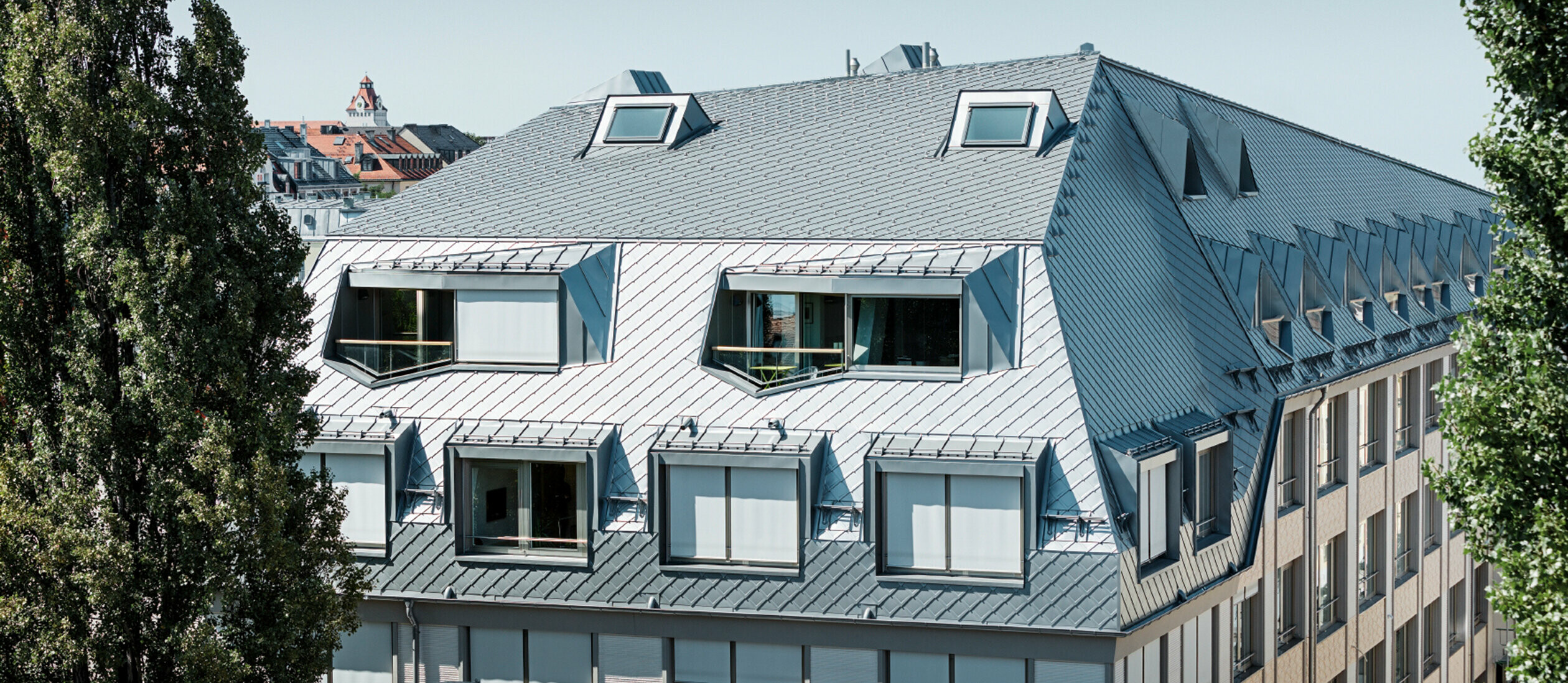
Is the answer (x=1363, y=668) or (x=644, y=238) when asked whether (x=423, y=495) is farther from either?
(x=1363, y=668)

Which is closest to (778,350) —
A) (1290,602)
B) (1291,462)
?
(1291,462)

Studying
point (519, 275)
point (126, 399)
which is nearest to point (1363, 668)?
point (519, 275)

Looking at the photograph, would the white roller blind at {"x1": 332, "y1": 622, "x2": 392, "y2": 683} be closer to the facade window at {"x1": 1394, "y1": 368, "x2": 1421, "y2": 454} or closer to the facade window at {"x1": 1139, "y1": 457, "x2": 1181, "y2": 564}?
the facade window at {"x1": 1139, "y1": 457, "x2": 1181, "y2": 564}

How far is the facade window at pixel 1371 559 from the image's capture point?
45594 millimetres

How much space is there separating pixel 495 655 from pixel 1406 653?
27836 millimetres

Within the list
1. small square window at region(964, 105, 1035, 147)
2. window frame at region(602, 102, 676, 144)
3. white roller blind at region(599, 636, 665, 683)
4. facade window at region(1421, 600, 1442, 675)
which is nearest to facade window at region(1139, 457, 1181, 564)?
small square window at region(964, 105, 1035, 147)

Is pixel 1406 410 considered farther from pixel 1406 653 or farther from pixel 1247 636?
pixel 1247 636

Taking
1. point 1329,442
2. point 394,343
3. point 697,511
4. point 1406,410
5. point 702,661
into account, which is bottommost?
point 702,661

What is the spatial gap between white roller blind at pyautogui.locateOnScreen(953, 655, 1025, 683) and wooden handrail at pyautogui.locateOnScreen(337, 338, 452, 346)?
12.3 metres

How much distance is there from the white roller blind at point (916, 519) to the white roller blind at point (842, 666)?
6.02ft

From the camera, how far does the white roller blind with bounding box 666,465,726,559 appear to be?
109 feet

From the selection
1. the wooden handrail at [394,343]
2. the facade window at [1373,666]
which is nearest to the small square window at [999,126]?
the wooden handrail at [394,343]

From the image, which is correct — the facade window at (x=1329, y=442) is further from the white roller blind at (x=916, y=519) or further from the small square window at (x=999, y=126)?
the white roller blind at (x=916, y=519)

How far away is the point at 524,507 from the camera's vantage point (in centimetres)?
3484
